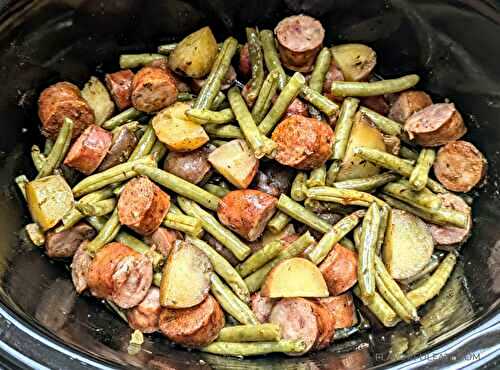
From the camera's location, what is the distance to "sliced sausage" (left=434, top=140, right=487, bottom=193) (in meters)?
2.96

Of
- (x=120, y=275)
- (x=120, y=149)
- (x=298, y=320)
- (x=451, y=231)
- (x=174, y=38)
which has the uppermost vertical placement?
(x=174, y=38)

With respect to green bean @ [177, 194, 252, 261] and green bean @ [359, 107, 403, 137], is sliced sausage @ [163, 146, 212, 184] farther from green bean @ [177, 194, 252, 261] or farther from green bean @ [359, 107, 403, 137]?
green bean @ [359, 107, 403, 137]

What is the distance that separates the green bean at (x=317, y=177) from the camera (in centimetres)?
291

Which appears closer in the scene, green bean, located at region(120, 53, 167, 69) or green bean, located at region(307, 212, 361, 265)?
green bean, located at region(307, 212, 361, 265)

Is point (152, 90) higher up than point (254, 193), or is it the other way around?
point (152, 90)

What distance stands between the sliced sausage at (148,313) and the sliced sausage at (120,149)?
1.99 feet

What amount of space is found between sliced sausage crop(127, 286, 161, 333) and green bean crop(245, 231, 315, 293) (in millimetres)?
402

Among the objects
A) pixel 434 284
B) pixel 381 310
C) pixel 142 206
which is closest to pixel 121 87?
pixel 142 206

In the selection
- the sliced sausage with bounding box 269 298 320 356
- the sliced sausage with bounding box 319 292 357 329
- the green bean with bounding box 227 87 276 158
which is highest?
the green bean with bounding box 227 87 276 158

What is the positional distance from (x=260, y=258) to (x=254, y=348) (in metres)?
0.38

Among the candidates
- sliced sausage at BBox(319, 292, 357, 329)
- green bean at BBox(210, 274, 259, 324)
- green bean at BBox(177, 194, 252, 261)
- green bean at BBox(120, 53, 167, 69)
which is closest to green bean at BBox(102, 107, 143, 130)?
green bean at BBox(120, 53, 167, 69)

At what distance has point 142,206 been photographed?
2775 millimetres

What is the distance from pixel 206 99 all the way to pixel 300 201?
0.63 meters

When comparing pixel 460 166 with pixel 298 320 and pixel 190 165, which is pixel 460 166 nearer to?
pixel 298 320
